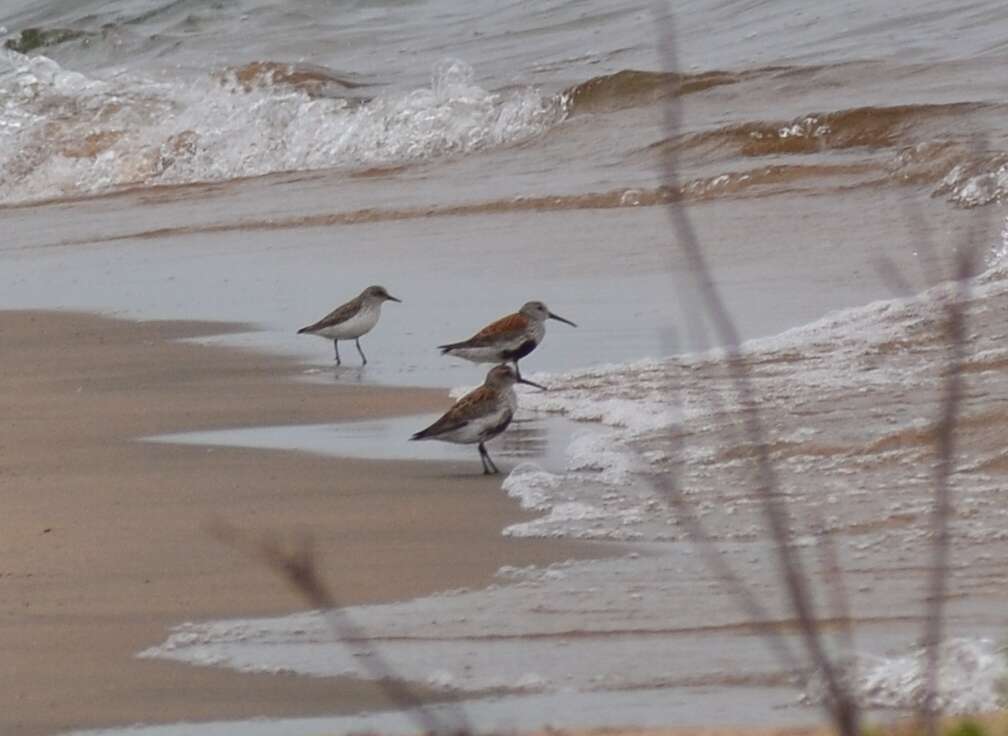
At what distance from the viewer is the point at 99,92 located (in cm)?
2041

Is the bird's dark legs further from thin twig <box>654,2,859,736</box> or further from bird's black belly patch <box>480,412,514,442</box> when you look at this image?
thin twig <box>654,2,859,736</box>

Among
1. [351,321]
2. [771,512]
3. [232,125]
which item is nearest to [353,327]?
[351,321]

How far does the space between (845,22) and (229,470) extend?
Answer: 38.4 ft

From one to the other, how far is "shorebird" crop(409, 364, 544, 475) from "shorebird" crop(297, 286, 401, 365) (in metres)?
1.83

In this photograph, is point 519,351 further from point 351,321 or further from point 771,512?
point 771,512

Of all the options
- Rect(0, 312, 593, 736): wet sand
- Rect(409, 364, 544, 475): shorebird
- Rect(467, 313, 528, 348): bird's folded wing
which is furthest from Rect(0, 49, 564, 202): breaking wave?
Rect(409, 364, 544, 475): shorebird

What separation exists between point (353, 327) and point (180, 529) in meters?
2.89

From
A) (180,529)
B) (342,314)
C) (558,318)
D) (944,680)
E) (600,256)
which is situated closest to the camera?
(944,680)

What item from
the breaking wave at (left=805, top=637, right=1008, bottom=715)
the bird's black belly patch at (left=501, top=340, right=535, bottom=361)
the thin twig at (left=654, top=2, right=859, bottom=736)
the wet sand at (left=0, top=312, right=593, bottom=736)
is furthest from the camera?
the bird's black belly patch at (left=501, top=340, right=535, bottom=361)

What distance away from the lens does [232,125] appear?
60.0ft

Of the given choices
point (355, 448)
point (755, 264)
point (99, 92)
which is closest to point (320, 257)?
point (755, 264)

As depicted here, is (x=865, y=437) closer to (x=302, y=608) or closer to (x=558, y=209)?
(x=302, y=608)

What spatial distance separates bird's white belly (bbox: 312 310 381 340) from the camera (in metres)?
8.66

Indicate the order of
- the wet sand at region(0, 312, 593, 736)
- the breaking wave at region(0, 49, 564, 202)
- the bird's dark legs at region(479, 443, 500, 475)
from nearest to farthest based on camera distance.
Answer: the wet sand at region(0, 312, 593, 736), the bird's dark legs at region(479, 443, 500, 475), the breaking wave at region(0, 49, 564, 202)
